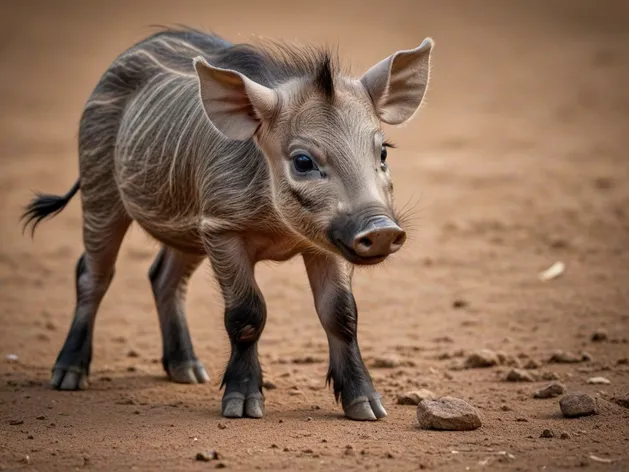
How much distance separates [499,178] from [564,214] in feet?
5.08

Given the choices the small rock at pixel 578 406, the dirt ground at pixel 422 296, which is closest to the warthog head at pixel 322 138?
the dirt ground at pixel 422 296

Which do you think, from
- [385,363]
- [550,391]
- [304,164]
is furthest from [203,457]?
[385,363]

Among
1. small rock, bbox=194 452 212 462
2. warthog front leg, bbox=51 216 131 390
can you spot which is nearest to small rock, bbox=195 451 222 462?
small rock, bbox=194 452 212 462

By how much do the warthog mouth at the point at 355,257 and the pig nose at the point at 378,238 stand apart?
4 cm

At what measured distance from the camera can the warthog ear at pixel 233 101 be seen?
5918mm

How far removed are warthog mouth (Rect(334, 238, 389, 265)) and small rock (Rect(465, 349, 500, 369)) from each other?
2082 millimetres

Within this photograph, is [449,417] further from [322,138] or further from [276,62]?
[276,62]

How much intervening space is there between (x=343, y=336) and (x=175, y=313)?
6.03 feet

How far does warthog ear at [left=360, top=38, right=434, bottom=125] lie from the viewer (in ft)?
20.3

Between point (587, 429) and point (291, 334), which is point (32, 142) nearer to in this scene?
point (291, 334)

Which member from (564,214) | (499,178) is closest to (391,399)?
(564,214)

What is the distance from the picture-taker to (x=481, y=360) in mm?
7203

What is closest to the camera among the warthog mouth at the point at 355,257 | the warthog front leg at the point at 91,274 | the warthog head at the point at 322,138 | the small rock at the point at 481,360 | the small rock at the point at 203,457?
the small rock at the point at 203,457

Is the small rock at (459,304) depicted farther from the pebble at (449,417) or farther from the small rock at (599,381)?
the pebble at (449,417)
